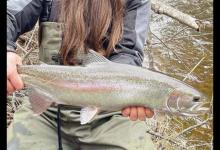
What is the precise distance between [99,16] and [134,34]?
0.75 ft

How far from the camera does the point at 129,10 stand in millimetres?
2852

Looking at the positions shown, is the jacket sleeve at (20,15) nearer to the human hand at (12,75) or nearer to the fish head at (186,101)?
the human hand at (12,75)

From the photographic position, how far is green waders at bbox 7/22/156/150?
2514 mm

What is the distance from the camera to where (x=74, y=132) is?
102 inches

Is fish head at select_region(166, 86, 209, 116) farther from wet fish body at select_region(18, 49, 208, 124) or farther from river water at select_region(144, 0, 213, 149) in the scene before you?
river water at select_region(144, 0, 213, 149)

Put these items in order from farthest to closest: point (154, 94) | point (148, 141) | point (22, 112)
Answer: point (22, 112) < point (148, 141) < point (154, 94)

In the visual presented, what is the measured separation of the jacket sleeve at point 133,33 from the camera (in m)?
2.77

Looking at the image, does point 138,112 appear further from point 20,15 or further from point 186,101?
point 20,15

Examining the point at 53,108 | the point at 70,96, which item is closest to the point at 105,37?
the point at 53,108

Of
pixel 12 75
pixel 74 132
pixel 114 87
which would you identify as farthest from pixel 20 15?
pixel 114 87

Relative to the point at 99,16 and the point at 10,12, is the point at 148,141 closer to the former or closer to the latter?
the point at 99,16

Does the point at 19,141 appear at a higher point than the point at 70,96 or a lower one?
lower

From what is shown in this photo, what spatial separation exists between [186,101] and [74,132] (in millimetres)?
710

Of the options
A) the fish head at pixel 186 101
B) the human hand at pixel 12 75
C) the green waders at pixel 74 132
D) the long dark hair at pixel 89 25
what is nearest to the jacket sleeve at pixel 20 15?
the long dark hair at pixel 89 25
